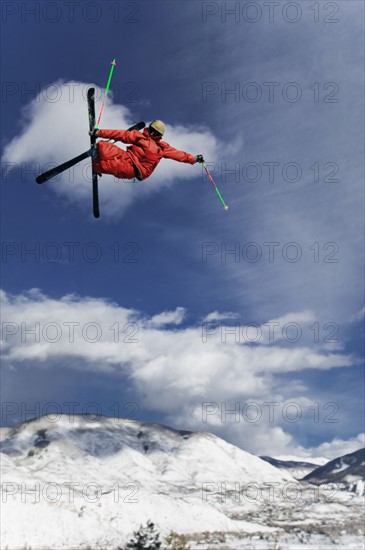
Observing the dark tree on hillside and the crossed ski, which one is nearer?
the crossed ski

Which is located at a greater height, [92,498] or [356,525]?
[92,498]

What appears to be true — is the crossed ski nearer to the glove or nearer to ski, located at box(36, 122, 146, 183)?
ski, located at box(36, 122, 146, 183)

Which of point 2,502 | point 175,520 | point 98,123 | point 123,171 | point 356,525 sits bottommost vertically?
point 356,525

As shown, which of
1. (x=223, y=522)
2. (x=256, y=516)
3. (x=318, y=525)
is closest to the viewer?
(x=223, y=522)

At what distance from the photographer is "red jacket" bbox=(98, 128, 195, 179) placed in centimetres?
1698

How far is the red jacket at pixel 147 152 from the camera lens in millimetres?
16984

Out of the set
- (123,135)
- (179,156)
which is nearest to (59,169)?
(123,135)

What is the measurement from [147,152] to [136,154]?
1.27 feet

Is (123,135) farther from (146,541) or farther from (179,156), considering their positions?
(146,541)

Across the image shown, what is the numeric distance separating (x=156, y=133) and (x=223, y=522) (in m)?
144

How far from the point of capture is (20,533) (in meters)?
103

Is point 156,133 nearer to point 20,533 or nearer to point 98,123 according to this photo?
point 98,123

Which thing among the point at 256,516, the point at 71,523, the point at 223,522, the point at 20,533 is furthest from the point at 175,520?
the point at 256,516

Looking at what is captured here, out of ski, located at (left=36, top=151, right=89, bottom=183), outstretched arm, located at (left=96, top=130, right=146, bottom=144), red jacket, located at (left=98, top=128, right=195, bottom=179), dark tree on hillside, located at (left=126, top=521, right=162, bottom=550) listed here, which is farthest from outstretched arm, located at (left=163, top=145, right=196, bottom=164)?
dark tree on hillside, located at (left=126, top=521, right=162, bottom=550)
